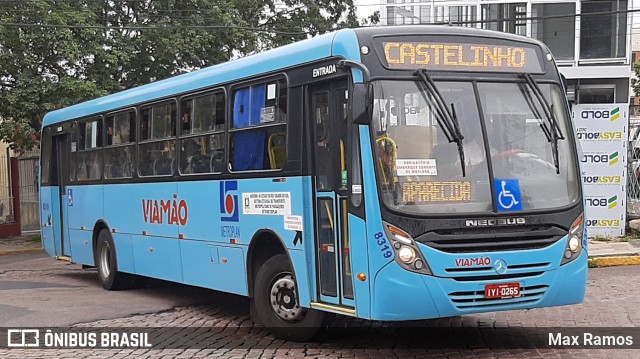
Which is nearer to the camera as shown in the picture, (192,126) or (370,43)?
(370,43)

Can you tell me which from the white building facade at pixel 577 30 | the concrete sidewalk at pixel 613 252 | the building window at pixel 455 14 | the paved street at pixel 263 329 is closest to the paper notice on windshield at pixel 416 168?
the paved street at pixel 263 329

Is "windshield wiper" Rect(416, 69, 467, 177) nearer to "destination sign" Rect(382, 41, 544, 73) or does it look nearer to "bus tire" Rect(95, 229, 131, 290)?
"destination sign" Rect(382, 41, 544, 73)

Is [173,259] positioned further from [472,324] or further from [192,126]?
[472,324]

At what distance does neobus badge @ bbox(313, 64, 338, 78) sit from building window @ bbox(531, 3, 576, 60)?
1984cm

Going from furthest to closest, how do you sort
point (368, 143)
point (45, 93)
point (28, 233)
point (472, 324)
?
point (28, 233)
point (45, 93)
point (472, 324)
point (368, 143)

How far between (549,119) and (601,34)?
1973 centimetres

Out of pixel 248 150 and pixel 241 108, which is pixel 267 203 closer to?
pixel 248 150

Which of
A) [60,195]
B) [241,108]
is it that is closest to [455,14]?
[60,195]

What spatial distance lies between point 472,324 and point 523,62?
311 centimetres

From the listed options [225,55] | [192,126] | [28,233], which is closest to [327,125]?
[192,126]

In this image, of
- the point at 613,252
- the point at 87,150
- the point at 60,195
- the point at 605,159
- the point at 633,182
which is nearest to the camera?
the point at 87,150

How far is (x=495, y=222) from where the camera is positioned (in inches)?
276

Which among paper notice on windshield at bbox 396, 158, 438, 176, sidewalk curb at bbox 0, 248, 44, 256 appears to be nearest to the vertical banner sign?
paper notice on windshield at bbox 396, 158, 438, 176

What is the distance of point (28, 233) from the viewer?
81.5 ft
